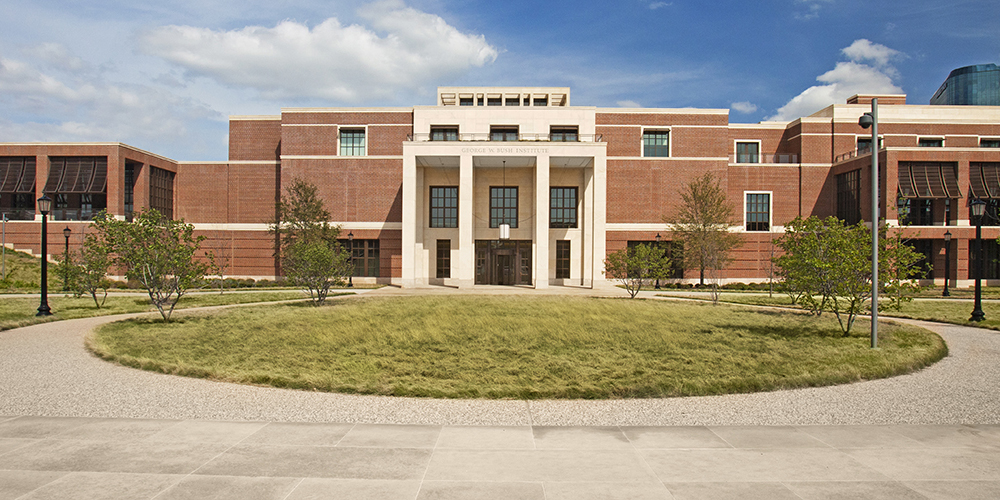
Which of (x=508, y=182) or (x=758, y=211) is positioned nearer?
(x=508, y=182)

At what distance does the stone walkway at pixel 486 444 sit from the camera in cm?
470

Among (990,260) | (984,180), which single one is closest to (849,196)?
(984,180)

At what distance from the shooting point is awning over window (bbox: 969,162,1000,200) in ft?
132

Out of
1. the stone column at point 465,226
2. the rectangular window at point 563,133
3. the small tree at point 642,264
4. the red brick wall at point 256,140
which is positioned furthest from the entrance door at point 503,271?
the red brick wall at point 256,140

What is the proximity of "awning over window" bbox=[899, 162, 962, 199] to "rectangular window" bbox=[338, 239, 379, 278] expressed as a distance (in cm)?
4069

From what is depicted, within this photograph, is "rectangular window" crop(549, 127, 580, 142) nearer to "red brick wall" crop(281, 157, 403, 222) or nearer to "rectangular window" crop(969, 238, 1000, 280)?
"red brick wall" crop(281, 157, 403, 222)

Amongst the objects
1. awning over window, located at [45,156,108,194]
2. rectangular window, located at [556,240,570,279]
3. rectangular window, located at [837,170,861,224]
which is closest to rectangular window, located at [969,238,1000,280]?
rectangular window, located at [837,170,861,224]

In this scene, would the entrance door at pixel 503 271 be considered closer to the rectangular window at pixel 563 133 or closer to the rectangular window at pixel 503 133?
the rectangular window at pixel 503 133

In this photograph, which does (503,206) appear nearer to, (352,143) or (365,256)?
(365,256)

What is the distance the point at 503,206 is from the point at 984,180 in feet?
123

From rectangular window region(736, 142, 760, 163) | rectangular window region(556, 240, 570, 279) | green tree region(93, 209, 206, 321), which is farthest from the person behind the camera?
rectangular window region(736, 142, 760, 163)

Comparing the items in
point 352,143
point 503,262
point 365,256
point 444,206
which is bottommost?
point 503,262

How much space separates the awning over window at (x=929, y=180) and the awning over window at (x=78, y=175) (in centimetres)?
6204

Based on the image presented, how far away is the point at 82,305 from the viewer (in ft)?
76.3
